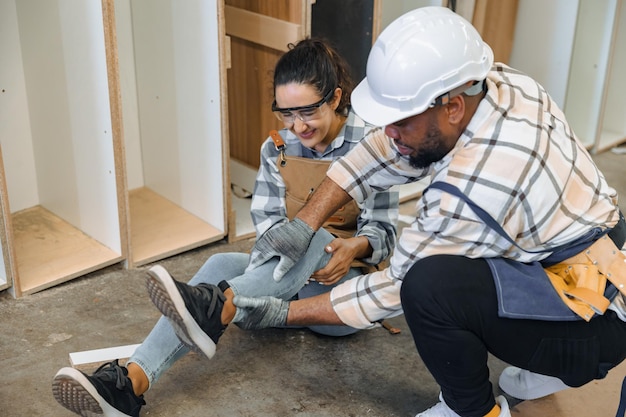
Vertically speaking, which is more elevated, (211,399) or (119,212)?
(119,212)

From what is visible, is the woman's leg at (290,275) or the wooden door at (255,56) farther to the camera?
the wooden door at (255,56)

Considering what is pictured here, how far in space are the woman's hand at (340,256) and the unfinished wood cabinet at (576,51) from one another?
1783 mm

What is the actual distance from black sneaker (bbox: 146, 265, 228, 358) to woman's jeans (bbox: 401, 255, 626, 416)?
41 cm

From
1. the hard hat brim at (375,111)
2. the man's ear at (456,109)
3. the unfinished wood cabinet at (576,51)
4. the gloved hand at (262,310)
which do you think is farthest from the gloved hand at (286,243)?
the unfinished wood cabinet at (576,51)

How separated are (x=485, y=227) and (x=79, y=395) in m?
0.89

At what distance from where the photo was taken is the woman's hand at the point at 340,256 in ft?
6.56

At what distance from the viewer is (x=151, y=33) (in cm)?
273

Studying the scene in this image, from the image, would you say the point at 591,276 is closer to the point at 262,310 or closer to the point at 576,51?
the point at 262,310

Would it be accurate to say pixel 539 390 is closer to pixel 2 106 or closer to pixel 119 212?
pixel 119 212

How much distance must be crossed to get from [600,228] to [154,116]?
1736 mm

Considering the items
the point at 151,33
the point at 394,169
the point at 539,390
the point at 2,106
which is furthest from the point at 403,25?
the point at 2,106

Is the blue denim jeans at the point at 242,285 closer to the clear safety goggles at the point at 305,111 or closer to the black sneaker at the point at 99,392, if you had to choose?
the black sneaker at the point at 99,392

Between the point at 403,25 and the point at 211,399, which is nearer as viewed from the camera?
the point at 403,25

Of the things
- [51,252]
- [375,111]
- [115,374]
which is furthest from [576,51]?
[115,374]
